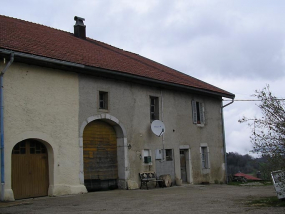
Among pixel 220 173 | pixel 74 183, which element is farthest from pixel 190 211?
pixel 220 173

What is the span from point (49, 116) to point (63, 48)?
2.97 metres

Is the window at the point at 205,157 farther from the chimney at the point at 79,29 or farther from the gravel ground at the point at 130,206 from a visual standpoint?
the gravel ground at the point at 130,206

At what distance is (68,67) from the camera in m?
13.8

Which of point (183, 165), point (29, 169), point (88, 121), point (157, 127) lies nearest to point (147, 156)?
point (157, 127)

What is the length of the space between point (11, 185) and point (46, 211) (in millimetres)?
3298

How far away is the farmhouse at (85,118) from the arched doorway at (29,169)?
0.03m

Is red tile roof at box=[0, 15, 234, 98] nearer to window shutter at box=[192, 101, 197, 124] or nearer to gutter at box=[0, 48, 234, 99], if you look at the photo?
gutter at box=[0, 48, 234, 99]

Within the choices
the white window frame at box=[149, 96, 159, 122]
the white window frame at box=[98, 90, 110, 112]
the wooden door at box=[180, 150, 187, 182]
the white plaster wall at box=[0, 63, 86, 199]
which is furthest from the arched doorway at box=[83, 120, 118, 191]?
the wooden door at box=[180, 150, 187, 182]

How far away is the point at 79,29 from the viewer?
62.3 feet

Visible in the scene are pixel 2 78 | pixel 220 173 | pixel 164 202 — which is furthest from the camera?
pixel 220 173

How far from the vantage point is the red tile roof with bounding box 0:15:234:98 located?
13039mm

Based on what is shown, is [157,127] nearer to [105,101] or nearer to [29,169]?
[105,101]

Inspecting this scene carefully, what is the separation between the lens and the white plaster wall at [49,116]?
1223 cm

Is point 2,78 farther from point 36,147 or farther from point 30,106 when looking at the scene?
point 36,147
